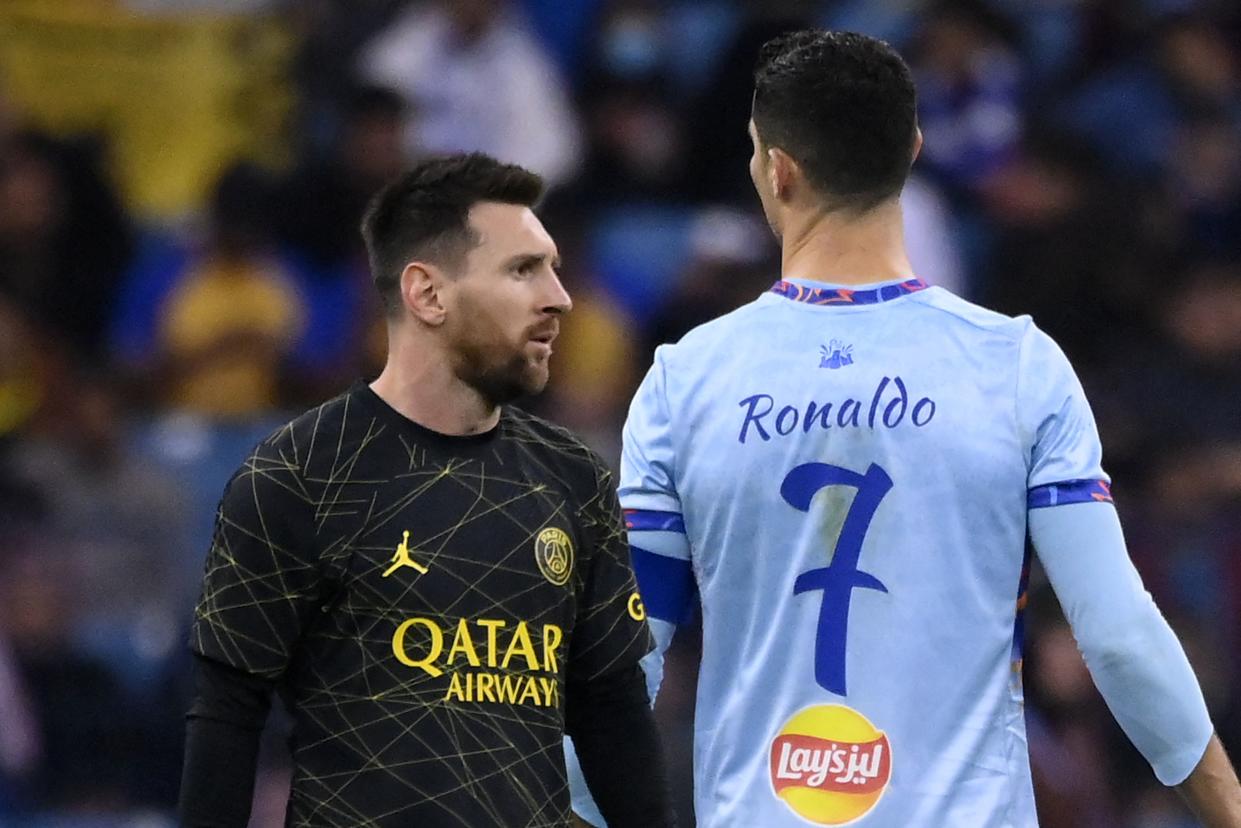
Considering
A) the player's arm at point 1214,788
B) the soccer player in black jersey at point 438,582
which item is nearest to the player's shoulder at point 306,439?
the soccer player in black jersey at point 438,582

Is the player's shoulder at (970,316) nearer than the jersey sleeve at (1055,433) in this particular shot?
No

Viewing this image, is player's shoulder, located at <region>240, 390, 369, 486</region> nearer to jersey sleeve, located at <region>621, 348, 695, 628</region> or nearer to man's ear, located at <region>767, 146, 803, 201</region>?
jersey sleeve, located at <region>621, 348, 695, 628</region>

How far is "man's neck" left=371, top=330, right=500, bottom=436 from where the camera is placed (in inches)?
145

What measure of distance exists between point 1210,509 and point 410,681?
4900 mm

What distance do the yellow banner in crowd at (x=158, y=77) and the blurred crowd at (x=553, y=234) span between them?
7 centimetres

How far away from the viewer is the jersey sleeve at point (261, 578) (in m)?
3.47

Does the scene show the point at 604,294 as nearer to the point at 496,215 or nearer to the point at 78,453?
the point at 78,453

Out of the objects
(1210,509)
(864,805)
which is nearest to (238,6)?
(1210,509)

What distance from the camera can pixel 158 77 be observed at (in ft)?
30.8

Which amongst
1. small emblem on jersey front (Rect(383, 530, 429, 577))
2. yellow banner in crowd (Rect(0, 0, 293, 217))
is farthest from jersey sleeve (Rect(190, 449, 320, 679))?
yellow banner in crowd (Rect(0, 0, 293, 217))

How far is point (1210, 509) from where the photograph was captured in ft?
25.5

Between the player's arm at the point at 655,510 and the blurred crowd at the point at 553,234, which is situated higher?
the blurred crowd at the point at 553,234

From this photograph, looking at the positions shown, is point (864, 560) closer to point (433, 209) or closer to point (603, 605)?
point (603, 605)

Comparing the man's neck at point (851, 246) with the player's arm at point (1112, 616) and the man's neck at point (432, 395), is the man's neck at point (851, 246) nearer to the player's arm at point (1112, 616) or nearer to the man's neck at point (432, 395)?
the player's arm at point (1112, 616)
